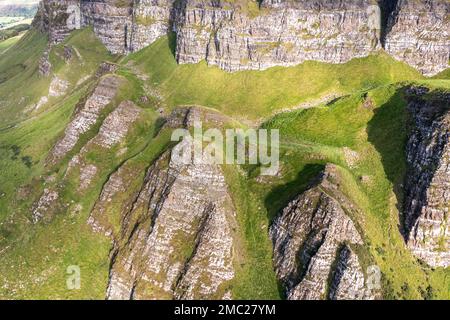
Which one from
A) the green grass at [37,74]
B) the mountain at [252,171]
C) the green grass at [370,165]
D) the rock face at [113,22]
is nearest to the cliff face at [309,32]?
the mountain at [252,171]

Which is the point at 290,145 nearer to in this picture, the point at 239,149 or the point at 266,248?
the point at 239,149

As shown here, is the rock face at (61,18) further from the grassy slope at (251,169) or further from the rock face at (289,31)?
the rock face at (289,31)

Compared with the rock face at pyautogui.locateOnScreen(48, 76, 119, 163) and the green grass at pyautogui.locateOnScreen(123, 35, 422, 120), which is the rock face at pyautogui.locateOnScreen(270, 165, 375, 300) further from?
the rock face at pyautogui.locateOnScreen(48, 76, 119, 163)

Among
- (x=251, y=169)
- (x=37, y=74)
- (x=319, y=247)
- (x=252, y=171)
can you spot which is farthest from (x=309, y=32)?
(x=37, y=74)

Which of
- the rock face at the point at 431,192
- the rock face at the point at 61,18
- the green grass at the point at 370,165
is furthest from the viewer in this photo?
the rock face at the point at 61,18

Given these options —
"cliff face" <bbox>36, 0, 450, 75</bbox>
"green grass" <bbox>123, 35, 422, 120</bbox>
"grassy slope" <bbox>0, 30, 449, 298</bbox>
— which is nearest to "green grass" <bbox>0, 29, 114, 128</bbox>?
"grassy slope" <bbox>0, 30, 449, 298</bbox>

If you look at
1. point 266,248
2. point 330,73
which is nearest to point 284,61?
point 330,73
